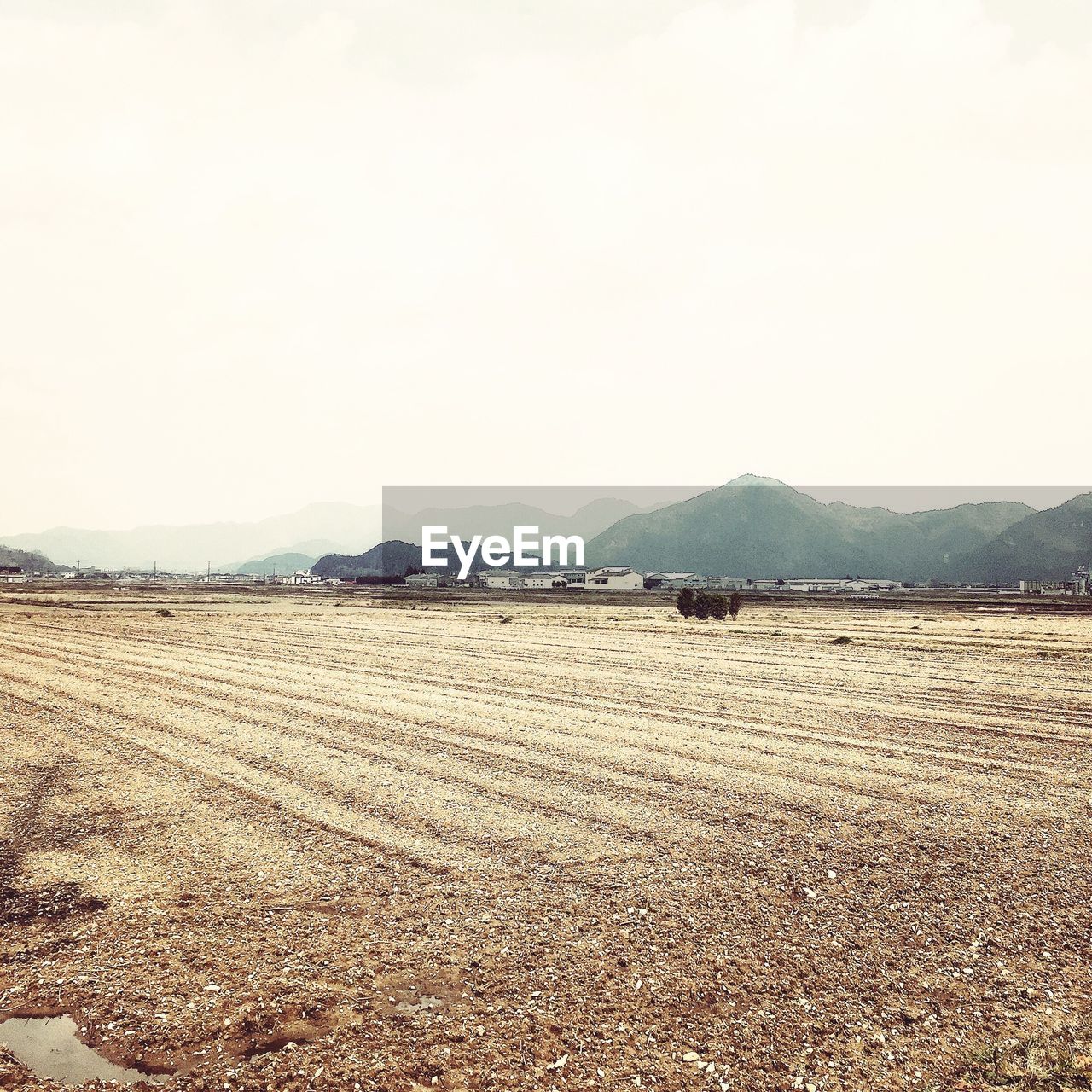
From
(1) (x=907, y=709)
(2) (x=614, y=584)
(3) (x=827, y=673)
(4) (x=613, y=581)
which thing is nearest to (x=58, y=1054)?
(1) (x=907, y=709)

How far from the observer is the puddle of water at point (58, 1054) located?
450cm

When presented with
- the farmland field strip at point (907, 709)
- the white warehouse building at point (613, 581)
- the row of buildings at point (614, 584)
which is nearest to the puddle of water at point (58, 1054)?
the farmland field strip at point (907, 709)

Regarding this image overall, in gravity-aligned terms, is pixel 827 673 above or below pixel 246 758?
below

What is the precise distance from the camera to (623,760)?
11.9m

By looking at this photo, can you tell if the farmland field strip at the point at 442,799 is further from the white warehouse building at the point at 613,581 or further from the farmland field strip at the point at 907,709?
the white warehouse building at the point at 613,581

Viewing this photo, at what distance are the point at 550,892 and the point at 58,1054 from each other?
3956mm

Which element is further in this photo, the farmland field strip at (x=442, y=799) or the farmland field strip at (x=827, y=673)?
the farmland field strip at (x=827, y=673)

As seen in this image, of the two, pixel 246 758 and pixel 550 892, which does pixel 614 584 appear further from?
pixel 550 892

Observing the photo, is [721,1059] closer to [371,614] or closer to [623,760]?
[623,760]

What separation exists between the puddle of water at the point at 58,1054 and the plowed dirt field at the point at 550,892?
76mm

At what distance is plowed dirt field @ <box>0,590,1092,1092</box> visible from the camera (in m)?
4.76

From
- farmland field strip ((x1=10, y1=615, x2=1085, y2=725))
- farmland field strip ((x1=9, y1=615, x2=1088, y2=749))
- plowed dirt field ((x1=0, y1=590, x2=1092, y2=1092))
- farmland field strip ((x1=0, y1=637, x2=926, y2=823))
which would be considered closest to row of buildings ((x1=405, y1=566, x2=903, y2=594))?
farmland field strip ((x1=10, y1=615, x2=1085, y2=725))

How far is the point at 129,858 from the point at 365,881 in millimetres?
2672

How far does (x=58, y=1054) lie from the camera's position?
15.3 feet
